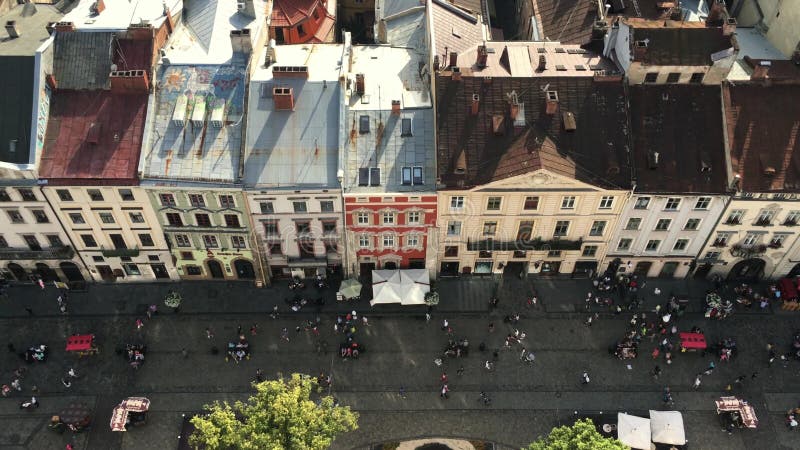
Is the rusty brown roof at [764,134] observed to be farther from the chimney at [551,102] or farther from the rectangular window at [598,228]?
the chimney at [551,102]

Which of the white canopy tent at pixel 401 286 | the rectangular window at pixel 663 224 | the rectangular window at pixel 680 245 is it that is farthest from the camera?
the rectangular window at pixel 680 245

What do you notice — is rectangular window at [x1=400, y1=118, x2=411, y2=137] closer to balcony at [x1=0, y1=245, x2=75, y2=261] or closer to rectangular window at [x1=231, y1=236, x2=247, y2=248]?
rectangular window at [x1=231, y1=236, x2=247, y2=248]

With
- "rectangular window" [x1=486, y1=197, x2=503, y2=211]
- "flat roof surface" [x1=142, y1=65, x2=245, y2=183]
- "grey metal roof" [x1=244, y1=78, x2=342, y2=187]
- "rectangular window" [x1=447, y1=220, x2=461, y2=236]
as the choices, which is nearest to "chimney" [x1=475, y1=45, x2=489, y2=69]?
"rectangular window" [x1=486, y1=197, x2=503, y2=211]

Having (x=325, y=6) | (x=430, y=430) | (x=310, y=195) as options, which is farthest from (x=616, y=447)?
(x=325, y=6)

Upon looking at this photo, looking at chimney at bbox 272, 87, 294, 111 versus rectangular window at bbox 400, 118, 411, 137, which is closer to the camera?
chimney at bbox 272, 87, 294, 111

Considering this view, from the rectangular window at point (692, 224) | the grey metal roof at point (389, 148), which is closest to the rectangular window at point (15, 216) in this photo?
the grey metal roof at point (389, 148)

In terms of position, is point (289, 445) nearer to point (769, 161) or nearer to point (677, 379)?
point (677, 379)
